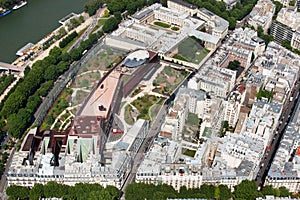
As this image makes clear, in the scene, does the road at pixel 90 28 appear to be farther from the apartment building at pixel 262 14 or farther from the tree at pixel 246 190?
the tree at pixel 246 190

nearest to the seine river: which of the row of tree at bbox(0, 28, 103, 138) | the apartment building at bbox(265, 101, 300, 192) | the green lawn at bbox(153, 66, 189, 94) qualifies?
the row of tree at bbox(0, 28, 103, 138)

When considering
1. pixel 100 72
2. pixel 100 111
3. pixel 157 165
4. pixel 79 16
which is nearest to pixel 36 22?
pixel 79 16

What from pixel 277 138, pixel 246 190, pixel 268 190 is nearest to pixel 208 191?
pixel 246 190

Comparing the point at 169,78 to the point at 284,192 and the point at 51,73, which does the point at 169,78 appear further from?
the point at 284,192

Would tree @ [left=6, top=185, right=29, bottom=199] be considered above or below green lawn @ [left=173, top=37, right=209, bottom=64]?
below

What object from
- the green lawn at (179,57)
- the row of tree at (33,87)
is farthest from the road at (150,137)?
the row of tree at (33,87)

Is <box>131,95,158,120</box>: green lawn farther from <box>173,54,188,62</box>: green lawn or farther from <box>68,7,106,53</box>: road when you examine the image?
<box>68,7,106,53</box>: road
